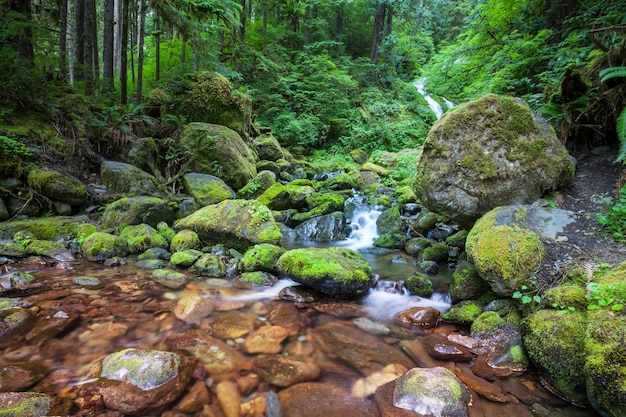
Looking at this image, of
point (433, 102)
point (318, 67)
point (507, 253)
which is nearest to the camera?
point (507, 253)

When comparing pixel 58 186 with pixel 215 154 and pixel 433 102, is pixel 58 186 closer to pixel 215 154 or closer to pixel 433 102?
pixel 215 154

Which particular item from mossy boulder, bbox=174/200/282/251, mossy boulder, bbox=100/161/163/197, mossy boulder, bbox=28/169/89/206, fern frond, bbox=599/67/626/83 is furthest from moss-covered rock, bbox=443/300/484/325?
mossy boulder, bbox=28/169/89/206

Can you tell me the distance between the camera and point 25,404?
2623 mm

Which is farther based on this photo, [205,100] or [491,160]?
[205,100]

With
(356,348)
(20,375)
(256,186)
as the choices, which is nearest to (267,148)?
(256,186)

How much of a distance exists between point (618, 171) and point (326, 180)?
911 cm

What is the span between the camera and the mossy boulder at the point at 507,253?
155 inches

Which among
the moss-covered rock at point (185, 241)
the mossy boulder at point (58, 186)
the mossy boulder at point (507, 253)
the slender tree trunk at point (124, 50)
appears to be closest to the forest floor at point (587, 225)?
the mossy boulder at point (507, 253)

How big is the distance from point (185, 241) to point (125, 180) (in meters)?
3.28

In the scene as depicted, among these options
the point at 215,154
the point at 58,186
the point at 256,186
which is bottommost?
the point at 256,186

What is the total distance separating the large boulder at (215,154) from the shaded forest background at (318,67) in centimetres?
75

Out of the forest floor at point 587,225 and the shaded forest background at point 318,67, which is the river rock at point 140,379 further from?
the shaded forest background at point 318,67

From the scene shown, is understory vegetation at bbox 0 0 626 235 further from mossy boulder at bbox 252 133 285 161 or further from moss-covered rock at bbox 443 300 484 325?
mossy boulder at bbox 252 133 285 161

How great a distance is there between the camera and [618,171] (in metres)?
5.05
